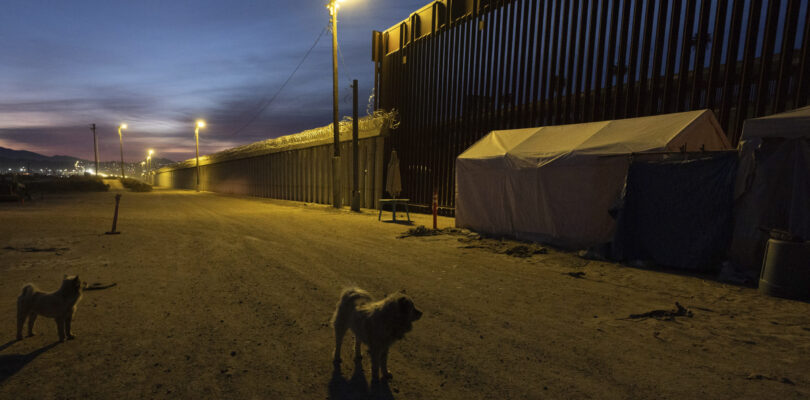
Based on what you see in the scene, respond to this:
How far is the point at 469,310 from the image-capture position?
4148 mm

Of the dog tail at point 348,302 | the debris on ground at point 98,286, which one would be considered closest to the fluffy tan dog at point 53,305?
the debris on ground at point 98,286

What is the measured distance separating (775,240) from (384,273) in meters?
5.26

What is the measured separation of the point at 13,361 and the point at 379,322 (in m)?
2.91

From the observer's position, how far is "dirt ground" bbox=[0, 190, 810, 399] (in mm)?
2596

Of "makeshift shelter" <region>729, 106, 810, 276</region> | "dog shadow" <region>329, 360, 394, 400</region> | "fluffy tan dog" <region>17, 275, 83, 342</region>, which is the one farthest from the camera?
"makeshift shelter" <region>729, 106, 810, 276</region>

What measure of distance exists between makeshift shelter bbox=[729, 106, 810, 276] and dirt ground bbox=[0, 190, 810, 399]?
2.70 feet

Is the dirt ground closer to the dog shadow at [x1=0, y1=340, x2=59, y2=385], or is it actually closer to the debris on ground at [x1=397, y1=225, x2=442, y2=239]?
the dog shadow at [x1=0, y1=340, x2=59, y2=385]

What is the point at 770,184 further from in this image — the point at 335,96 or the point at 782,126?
the point at 335,96

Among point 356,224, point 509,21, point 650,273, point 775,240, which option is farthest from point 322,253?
point 509,21

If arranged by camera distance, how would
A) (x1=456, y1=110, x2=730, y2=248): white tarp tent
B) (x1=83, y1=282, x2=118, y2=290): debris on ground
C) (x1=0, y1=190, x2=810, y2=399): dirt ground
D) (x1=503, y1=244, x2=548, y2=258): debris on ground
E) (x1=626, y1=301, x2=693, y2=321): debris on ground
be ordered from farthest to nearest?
1. (x1=503, y1=244, x2=548, y2=258): debris on ground
2. (x1=456, y1=110, x2=730, y2=248): white tarp tent
3. (x1=83, y1=282, x2=118, y2=290): debris on ground
4. (x1=626, y1=301, x2=693, y2=321): debris on ground
5. (x1=0, y1=190, x2=810, y2=399): dirt ground

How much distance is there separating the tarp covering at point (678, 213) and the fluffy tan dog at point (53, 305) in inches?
301

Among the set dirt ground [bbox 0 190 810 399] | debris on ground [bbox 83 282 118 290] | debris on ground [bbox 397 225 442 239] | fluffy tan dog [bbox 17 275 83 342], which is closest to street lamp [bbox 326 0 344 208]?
debris on ground [bbox 397 225 442 239]

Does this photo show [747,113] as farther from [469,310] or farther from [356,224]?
[356,224]

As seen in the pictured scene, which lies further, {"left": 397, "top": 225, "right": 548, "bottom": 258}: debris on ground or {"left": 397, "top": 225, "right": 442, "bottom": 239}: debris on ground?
{"left": 397, "top": 225, "right": 442, "bottom": 239}: debris on ground
